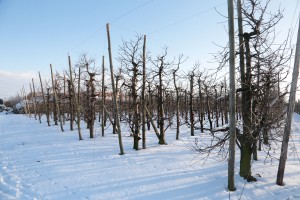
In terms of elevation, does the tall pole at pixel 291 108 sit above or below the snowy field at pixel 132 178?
above

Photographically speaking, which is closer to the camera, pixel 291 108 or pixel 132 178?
pixel 291 108

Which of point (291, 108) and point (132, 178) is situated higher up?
point (291, 108)

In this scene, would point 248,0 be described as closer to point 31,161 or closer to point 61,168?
point 61,168

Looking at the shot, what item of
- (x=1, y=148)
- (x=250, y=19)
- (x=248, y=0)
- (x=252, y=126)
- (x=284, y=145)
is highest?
(x=248, y=0)

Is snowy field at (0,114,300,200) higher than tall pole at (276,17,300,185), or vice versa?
tall pole at (276,17,300,185)

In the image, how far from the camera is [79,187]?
7.47 meters

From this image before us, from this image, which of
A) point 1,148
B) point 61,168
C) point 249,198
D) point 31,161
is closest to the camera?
point 249,198

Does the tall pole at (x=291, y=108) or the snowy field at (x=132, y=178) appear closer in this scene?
the snowy field at (x=132, y=178)

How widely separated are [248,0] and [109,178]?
810 centimetres

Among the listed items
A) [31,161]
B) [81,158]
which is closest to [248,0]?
[81,158]

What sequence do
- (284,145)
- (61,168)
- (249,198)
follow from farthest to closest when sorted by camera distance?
(61,168)
(284,145)
(249,198)

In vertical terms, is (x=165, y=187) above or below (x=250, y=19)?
below

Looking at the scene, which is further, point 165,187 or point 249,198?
point 165,187

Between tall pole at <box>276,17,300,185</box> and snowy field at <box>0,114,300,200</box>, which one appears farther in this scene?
tall pole at <box>276,17,300,185</box>
